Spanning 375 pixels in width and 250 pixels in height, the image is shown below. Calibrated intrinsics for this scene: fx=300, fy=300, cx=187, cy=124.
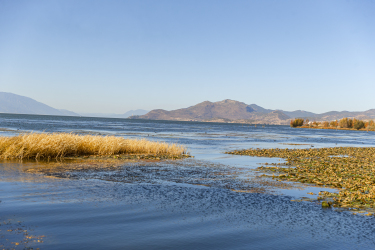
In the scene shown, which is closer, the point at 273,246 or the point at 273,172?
the point at 273,246

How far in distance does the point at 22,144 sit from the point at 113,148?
821cm

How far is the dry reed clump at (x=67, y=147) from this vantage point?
2560cm

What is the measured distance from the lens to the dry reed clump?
2560cm

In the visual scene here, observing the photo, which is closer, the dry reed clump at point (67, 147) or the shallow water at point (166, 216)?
the shallow water at point (166, 216)

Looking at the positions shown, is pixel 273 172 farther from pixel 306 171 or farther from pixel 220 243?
pixel 220 243

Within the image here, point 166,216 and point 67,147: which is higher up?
point 67,147

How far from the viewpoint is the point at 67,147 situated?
28141 mm

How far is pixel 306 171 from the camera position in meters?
22.2

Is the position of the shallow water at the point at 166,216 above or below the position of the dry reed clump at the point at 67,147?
below

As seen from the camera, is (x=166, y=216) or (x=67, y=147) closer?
(x=166, y=216)

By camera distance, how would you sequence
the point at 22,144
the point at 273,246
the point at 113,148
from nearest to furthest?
the point at 273,246 → the point at 22,144 → the point at 113,148

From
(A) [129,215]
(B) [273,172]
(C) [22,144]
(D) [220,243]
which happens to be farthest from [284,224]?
(C) [22,144]

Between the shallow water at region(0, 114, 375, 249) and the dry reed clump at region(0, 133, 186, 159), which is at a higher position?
the dry reed clump at region(0, 133, 186, 159)

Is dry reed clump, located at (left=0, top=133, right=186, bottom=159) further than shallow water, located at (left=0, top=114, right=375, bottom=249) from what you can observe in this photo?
Yes
